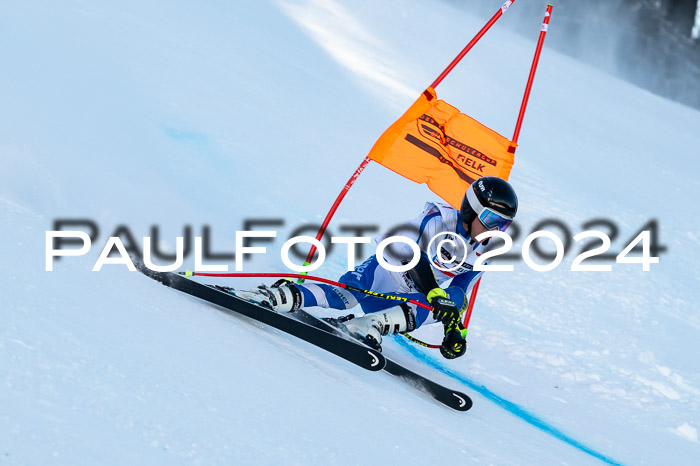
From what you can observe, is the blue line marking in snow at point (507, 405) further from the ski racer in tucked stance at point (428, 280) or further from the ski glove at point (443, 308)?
the ski glove at point (443, 308)

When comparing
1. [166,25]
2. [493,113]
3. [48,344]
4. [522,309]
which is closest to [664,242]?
[522,309]

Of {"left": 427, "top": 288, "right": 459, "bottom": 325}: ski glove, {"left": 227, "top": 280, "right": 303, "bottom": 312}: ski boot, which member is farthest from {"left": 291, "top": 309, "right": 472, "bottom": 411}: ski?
{"left": 427, "top": 288, "right": 459, "bottom": 325}: ski glove

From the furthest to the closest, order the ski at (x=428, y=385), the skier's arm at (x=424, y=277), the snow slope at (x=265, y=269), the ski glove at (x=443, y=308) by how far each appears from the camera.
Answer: the skier's arm at (x=424, y=277), the ski glove at (x=443, y=308), the ski at (x=428, y=385), the snow slope at (x=265, y=269)

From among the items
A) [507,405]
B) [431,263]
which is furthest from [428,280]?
[507,405]

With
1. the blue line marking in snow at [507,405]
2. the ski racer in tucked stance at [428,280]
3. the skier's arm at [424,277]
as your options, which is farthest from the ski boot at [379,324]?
the blue line marking in snow at [507,405]

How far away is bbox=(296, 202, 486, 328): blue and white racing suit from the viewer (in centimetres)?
418

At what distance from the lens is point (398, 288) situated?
173 inches

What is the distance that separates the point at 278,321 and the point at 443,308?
822 mm

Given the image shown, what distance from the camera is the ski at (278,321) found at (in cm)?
359

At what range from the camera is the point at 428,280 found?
4.09 m

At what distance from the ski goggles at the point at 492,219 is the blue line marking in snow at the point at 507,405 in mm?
1010

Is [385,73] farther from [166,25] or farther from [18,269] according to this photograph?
[18,269]

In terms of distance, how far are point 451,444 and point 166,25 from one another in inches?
364

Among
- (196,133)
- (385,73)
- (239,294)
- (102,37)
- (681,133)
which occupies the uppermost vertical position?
(681,133)
